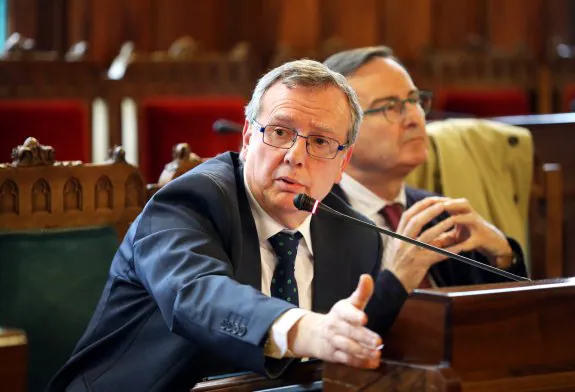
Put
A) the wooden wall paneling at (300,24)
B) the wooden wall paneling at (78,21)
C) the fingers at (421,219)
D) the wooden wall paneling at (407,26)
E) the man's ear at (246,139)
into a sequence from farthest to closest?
the wooden wall paneling at (407,26)
the wooden wall paneling at (300,24)
the wooden wall paneling at (78,21)
the fingers at (421,219)
the man's ear at (246,139)

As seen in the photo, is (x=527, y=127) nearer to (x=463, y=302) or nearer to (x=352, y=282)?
(x=352, y=282)

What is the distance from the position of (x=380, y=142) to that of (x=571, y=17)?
413cm

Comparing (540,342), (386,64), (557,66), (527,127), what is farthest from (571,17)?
(540,342)

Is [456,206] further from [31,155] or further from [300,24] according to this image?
[300,24]

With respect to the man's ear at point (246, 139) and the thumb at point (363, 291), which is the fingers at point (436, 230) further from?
the thumb at point (363, 291)

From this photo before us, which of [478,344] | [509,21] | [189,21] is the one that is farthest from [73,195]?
[509,21]

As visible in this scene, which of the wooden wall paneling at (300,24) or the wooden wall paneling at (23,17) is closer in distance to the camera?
the wooden wall paneling at (23,17)

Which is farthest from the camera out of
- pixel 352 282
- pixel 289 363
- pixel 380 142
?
pixel 380 142

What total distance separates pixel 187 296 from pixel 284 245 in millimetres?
450

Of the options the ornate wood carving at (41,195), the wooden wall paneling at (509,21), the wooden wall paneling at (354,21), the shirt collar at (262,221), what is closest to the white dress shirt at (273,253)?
the shirt collar at (262,221)

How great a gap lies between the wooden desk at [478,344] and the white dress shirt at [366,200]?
3.80ft

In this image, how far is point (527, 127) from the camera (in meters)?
3.43

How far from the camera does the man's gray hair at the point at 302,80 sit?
78.0 inches

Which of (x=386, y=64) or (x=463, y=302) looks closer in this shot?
(x=463, y=302)
